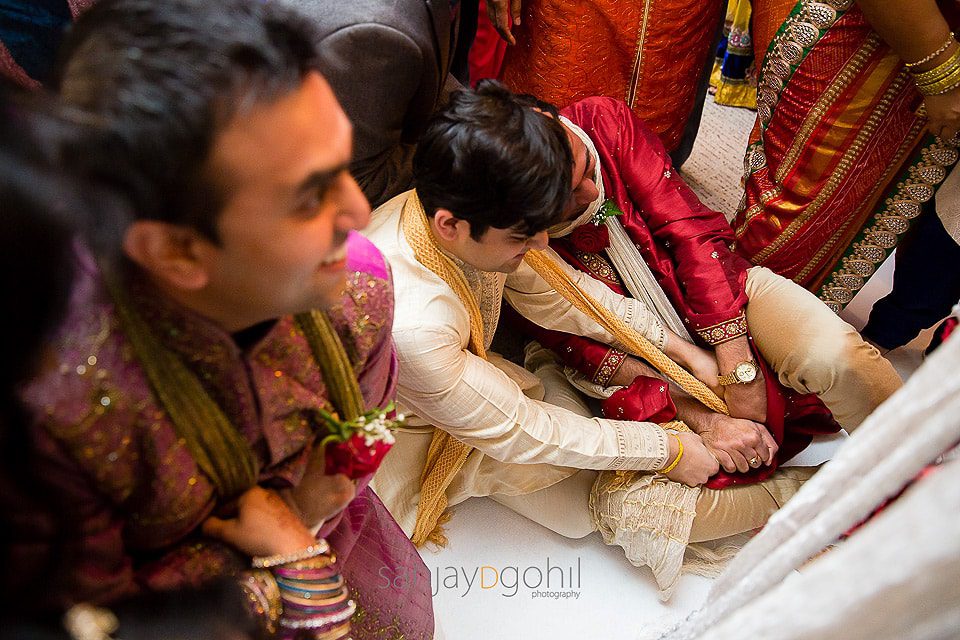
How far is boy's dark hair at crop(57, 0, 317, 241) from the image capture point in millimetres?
477

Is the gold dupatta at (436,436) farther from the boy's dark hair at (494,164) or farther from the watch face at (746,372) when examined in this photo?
the watch face at (746,372)

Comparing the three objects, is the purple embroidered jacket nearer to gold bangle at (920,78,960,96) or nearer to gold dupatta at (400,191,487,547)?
gold dupatta at (400,191,487,547)

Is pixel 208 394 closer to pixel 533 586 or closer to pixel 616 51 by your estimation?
pixel 533 586

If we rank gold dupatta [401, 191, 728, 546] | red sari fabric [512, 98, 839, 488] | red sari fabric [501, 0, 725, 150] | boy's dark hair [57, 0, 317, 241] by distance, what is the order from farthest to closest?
1. red sari fabric [501, 0, 725, 150]
2. red sari fabric [512, 98, 839, 488]
3. gold dupatta [401, 191, 728, 546]
4. boy's dark hair [57, 0, 317, 241]

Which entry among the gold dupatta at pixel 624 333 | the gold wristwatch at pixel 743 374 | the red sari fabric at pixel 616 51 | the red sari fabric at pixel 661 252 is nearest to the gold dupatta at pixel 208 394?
the gold dupatta at pixel 624 333

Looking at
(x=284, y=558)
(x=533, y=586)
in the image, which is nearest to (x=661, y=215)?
(x=533, y=586)

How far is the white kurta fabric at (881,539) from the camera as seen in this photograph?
A: 0.37m

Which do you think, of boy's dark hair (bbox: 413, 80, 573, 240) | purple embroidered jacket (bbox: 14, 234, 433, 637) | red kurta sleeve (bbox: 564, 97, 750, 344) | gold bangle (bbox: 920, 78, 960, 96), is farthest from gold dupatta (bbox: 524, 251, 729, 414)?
gold bangle (bbox: 920, 78, 960, 96)

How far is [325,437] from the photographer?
78 cm

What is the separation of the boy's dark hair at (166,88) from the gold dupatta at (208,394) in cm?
13

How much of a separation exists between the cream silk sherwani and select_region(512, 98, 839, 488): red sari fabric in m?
0.06

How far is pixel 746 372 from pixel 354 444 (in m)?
0.84

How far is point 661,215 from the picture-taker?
140 centimetres

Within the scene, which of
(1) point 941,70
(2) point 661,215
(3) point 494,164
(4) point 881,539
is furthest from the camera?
(2) point 661,215
